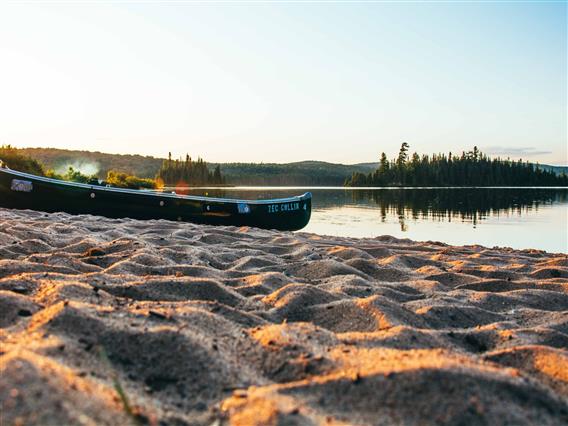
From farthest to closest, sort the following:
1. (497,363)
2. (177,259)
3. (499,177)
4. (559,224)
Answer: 1. (499,177)
2. (559,224)
3. (177,259)
4. (497,363)

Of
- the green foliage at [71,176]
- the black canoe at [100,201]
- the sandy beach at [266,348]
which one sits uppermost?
the green foliage at [71,176]

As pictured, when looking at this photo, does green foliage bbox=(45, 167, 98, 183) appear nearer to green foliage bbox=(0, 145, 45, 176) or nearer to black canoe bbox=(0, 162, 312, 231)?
green foliage bbox=(0, 145, 45, 176)

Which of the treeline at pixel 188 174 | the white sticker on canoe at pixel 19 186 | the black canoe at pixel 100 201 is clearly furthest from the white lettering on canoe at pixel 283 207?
the treeline at pixel 188 174

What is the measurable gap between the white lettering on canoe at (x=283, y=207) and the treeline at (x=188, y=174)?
8590 cm

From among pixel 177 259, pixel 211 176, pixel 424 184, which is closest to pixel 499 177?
pixel 424 184

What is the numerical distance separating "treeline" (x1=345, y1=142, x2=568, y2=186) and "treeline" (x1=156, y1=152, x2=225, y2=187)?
28135 millimetres

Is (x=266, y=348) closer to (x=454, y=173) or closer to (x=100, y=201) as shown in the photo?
(x=100, y=201)

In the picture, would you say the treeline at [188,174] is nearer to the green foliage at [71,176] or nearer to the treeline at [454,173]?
the treeline at [454,173]

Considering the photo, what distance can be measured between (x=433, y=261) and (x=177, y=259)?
3277mm

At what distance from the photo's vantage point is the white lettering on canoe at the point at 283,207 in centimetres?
1225

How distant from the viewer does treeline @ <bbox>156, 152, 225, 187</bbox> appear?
9825 centimetres

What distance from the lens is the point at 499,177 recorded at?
358ft

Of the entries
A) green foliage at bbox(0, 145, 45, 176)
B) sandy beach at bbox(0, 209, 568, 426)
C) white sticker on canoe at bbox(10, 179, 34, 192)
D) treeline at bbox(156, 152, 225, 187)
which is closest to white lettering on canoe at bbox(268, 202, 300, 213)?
white sticker on canoe at bbox(10, 179, 34, 192)

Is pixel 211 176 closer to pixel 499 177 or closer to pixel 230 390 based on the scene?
pixel 499 177
